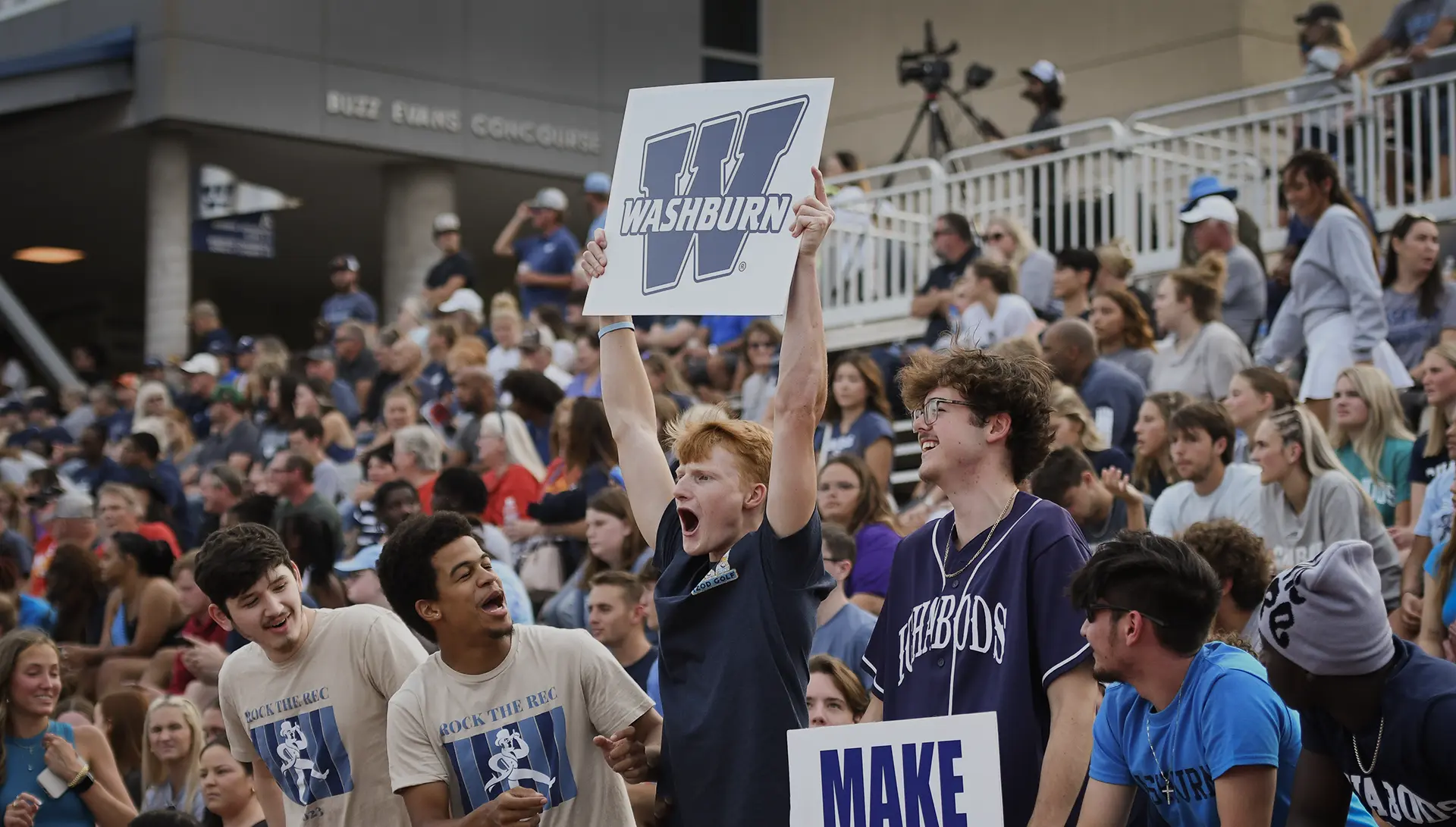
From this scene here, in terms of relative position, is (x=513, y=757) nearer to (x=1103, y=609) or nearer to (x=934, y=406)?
(x=934, y=406)

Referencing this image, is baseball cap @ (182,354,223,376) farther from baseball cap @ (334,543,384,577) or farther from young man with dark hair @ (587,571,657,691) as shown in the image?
young man with dark hair @ (587,571,657,691)

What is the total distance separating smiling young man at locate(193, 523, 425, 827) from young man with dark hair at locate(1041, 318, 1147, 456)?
15.8 ft

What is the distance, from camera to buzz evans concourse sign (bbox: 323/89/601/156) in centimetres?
2147

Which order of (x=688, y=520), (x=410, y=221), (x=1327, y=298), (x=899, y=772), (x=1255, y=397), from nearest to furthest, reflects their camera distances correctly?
(x=899, y=772) < (x=688, y=520) < (x=1255, y=397) < (x=1327, y=298) < (x=410, y=221)

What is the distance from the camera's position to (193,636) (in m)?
9.41

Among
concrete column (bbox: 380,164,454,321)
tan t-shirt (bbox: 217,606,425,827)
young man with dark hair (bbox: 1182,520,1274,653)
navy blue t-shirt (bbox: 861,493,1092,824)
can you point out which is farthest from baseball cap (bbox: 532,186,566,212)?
navy blue t-shirt (bbox: 861,493,1092,824)

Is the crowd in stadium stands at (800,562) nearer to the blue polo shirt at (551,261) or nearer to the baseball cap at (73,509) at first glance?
the baseball cap at (73,509)

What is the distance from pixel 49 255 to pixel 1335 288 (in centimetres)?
2225

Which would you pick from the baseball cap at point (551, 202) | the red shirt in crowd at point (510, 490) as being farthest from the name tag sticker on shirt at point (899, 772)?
the baseball cap at point (551, 202)

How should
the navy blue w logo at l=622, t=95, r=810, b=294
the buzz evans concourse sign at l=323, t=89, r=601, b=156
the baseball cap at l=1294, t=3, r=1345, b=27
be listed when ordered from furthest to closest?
the buzz evans concourse sign at l=323, t=89, r=601, b=156 → the baseball cap at l=1294, t=3, r=1345, b=27 → the navy blue w logo at l=622, t=95, r=810, b=294

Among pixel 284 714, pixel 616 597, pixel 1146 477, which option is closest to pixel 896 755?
pixel 284 714

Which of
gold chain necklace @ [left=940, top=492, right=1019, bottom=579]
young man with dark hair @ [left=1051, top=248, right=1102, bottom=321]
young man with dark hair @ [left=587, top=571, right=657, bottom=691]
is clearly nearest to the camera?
gold chain necklace @ [left=940, top=492, right=1019, bottom=579]

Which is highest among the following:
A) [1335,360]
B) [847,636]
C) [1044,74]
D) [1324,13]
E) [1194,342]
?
[1324,13]

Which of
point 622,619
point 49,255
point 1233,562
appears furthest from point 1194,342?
point 49,255
